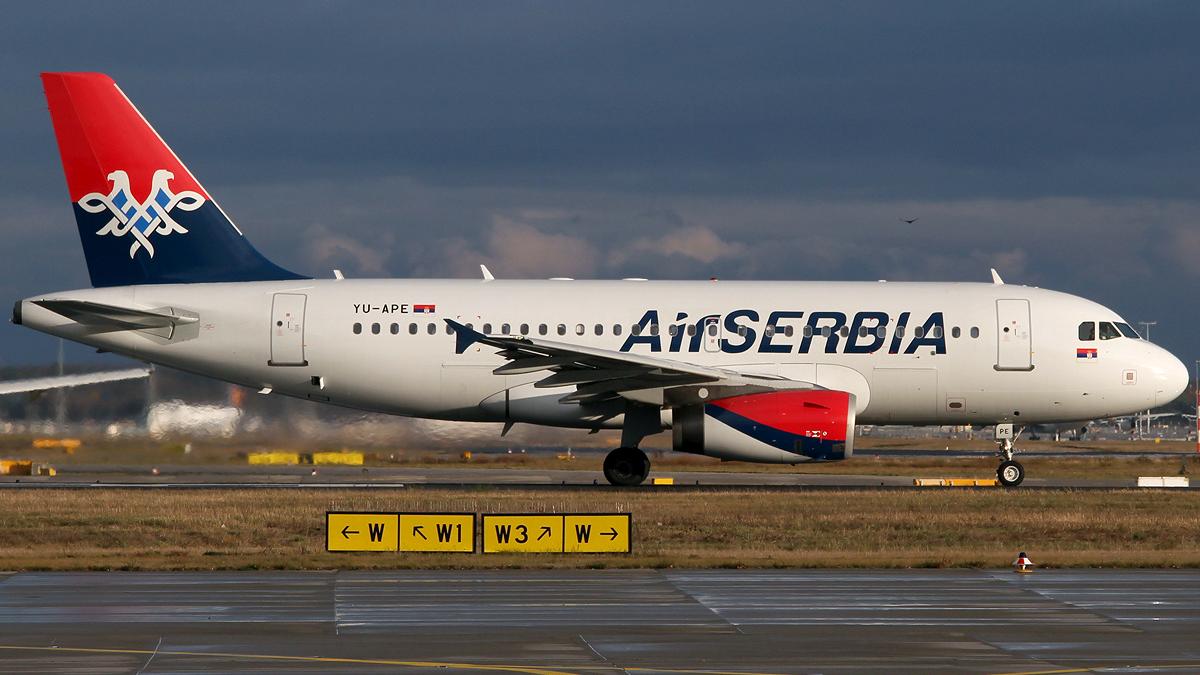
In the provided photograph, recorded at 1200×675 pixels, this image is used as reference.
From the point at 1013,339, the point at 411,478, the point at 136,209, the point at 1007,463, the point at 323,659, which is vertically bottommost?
the point at 323,659

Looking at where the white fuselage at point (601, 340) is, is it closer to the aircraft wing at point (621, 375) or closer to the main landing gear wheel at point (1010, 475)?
the aircraft wing at point (621, 375)

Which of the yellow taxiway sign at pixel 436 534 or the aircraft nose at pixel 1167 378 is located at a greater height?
the aircraft nose at pixel 1167 378

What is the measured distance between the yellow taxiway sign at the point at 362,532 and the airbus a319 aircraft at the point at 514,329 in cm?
974

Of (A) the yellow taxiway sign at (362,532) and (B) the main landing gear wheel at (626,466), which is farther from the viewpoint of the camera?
(B) the main landing gear wheel at (626,466)

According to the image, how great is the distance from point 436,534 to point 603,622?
766 centimetres

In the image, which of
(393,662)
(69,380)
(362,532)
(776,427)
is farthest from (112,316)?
(393,662)

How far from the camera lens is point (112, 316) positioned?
110ft

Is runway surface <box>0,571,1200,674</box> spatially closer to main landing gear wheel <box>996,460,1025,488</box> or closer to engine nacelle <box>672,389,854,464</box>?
engine nacelle <box>672,389,854,464</box>

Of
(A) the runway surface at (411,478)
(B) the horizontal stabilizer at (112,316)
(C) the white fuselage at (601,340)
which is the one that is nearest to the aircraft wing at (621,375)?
(C) the white fuselage at (601,340)

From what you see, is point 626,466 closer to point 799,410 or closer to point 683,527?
point 799,410

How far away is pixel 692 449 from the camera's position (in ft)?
106

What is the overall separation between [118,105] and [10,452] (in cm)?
1174

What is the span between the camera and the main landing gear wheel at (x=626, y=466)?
3359 cm

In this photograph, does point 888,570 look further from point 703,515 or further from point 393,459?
point 393,459
